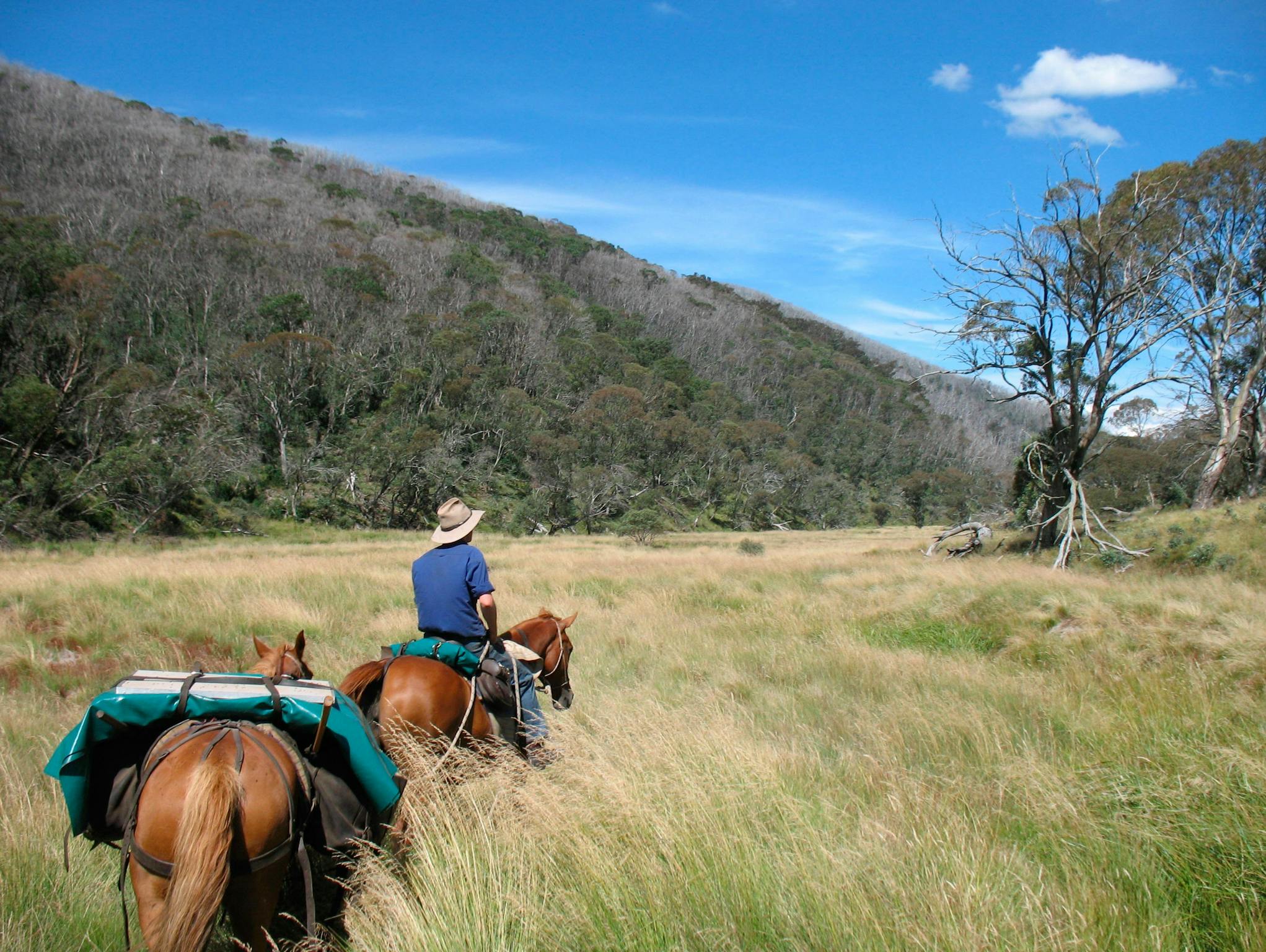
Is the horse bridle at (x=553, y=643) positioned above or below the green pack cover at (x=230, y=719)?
below

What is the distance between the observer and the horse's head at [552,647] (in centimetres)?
571

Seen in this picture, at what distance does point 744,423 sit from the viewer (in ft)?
265

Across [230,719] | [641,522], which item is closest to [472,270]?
[641,522]

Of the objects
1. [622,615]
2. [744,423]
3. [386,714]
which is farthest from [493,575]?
[744,423]

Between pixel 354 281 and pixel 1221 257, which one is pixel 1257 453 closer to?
pixel 1221 257

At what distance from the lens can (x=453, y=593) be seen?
15.3 feet

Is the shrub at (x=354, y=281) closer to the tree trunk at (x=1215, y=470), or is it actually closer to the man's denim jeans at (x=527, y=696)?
the tree trunk at (x=1215, y=470)

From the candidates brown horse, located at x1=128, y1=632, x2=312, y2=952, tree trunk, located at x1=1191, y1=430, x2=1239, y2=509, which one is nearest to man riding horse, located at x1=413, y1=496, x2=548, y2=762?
brown horse, located at x1=128, y1=632, x2=312, y2=952

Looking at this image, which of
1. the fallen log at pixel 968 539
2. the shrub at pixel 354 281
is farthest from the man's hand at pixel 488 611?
the shrub at pixel 354 281

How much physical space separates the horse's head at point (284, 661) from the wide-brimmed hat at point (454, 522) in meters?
1.14

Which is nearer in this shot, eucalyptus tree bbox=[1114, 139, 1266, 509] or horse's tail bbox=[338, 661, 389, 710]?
horse's tail bbox=[338, 661, 389, 710]

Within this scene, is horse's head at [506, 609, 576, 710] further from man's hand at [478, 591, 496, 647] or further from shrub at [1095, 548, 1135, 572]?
shrub at [1095, 548, 1135, 572]

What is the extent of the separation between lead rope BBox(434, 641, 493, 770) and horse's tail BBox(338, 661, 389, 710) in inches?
20.9

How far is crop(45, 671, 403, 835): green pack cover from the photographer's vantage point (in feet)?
8.98
